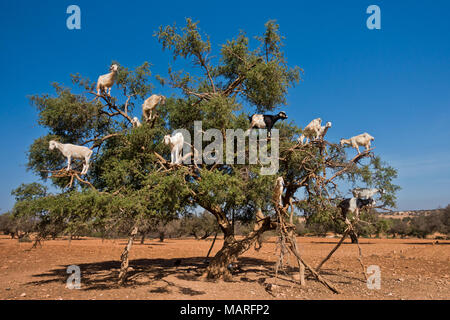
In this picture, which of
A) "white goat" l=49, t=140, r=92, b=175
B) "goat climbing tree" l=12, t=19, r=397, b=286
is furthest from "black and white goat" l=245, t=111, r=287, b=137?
"white goat" l=49, t=140, r=92, b=175

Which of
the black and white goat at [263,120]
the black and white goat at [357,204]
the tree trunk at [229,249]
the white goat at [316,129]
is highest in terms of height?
the black and white goat at [263,120]

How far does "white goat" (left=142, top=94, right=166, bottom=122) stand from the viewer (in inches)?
384

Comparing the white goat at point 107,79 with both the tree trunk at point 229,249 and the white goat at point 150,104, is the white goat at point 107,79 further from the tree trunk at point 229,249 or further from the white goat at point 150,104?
the tree trunk at point 229,249

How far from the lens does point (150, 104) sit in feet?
32.5

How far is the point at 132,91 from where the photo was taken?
12.2 m

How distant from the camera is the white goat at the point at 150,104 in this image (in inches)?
384

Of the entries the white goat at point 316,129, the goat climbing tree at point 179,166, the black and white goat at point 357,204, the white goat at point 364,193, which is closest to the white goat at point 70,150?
the goat climbing tree at point 179,166

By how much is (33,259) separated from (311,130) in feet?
62.0

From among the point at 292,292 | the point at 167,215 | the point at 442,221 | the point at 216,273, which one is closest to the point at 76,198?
the point at 167,215

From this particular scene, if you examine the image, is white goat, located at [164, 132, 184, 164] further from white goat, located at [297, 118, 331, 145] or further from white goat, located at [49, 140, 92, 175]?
white goat, located at [297, 118, 331, 145]

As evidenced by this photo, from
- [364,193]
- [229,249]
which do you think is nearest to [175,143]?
[229,249]

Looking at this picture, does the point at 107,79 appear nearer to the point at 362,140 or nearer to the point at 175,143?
the point at 175,143

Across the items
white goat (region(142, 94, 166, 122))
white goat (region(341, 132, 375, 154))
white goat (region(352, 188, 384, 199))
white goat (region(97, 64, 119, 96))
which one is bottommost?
white goat (region(352, 188, 384, 199))

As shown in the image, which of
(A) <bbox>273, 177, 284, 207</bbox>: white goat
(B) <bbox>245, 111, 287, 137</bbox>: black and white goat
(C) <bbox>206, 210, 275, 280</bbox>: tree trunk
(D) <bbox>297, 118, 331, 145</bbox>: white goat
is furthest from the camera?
(C) <bbox>206, 210, 275, 280</bbox>: tree trunk
